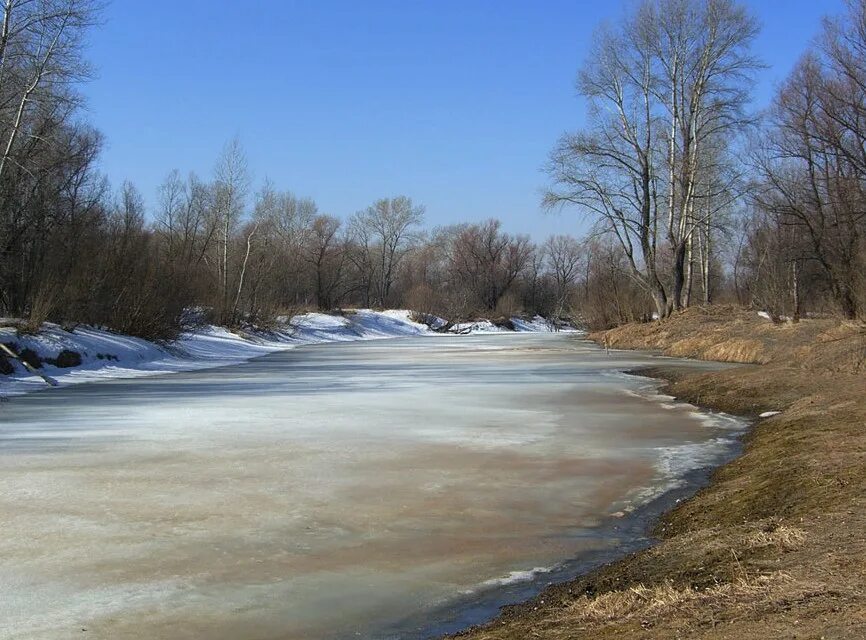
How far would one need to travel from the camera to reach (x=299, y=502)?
20.2ft

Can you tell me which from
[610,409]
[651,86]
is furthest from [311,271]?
[610,409]

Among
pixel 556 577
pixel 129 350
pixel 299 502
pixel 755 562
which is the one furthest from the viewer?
pixel 129 350

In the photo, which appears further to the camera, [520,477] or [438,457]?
[438,457]

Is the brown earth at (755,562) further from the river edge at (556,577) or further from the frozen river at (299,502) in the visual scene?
the frozen river at (299,502)

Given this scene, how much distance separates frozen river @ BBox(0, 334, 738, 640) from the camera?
401cm

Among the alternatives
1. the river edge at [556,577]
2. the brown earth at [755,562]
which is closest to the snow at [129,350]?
the river edge at [556,577]

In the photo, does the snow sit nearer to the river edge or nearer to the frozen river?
the frozen river

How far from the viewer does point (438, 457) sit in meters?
8.06

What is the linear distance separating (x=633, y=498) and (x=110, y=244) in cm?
2299

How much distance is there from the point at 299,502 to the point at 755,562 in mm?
3584

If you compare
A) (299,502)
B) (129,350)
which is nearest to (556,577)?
(299,502)

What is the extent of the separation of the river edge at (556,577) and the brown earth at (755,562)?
0.32ft

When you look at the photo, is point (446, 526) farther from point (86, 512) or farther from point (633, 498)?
point (86, 512)

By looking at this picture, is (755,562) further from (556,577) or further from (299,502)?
(299,502)
